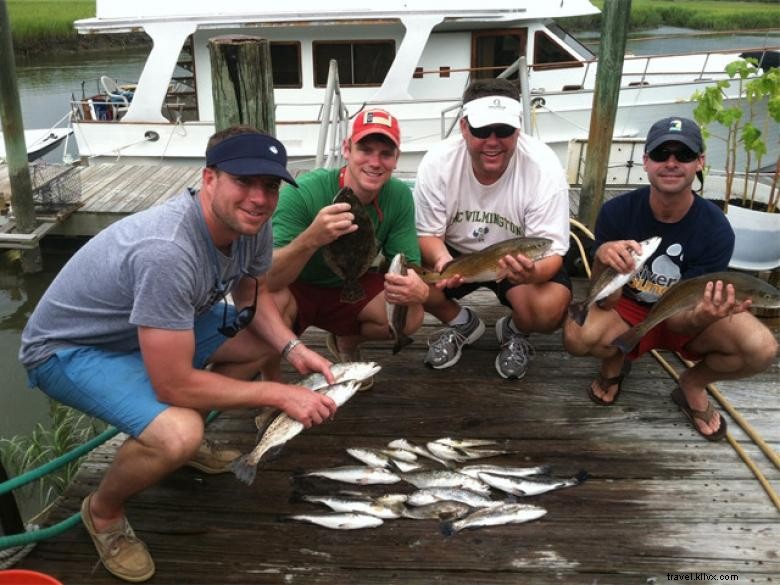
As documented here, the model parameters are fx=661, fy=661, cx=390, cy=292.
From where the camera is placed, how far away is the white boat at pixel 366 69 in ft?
37.4

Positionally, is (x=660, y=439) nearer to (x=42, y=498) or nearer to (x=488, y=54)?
(x=42, y=498)

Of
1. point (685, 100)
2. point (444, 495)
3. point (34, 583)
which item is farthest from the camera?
point (685, 100)

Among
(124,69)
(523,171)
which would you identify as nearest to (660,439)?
(523,171)

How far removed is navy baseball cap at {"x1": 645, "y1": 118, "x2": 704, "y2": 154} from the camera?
3.17 meters

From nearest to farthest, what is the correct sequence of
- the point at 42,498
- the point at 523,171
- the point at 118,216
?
the point at 523,171 < the point at 42,498 < the point at 118,216

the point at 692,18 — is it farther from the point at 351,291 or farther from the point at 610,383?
the point at 351,291

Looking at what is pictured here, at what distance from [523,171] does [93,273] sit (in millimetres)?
2335

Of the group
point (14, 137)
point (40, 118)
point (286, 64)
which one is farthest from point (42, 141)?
point (14, 137)

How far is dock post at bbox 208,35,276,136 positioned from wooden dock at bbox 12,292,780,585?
1776mm

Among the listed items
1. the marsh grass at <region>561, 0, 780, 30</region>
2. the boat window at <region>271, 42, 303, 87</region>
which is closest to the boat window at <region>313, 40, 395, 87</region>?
the boat window at <region>271, 42, 303, 87</region>

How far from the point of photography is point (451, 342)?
426 centimetres

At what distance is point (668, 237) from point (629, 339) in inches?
23.4

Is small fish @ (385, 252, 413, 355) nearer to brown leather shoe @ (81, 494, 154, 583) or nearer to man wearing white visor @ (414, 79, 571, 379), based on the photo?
man wearing white visor @ (414, 79, 571, 379)

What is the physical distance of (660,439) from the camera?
3.49m
